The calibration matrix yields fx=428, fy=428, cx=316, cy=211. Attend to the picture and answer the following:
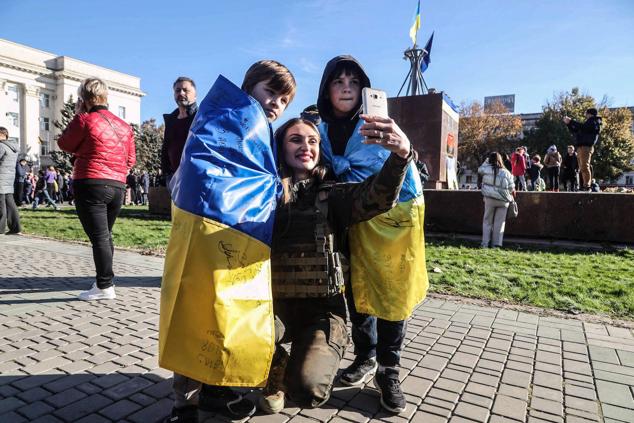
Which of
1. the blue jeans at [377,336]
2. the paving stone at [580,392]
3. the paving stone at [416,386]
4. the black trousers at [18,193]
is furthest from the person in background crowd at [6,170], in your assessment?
the paving stone at [580,392]

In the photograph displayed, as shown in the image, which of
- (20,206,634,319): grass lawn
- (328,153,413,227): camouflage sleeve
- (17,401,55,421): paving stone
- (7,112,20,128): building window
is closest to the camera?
(328,153,413,227): camouflage sleeve

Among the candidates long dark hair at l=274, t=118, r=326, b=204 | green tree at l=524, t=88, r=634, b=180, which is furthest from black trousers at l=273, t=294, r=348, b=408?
green tree at l=524, t=88, r=634, b=180

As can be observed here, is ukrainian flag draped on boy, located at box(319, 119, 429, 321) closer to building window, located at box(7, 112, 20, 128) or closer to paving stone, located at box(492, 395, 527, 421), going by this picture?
paving stone, located at box(492, 395, 527, 421)

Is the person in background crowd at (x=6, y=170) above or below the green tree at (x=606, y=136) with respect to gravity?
below

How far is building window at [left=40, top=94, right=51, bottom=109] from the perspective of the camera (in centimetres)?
6212

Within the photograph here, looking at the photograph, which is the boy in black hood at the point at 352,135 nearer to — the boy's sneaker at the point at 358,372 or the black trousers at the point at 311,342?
the boy's sneaker at the point at 358,372

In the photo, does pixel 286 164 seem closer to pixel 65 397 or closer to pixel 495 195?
pixel 65 397

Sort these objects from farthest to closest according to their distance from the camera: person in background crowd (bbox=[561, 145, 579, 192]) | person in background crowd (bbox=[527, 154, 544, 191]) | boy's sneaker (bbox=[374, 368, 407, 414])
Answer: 1. person in background crowd (bbox=[527, 154, 544, 191])
2. person in background crowd (bbox=[561, 145, 579, 192])
3. boy's sneaker (bbox=[374, 368, 407, 414])

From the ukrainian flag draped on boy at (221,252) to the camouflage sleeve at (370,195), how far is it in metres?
0.47

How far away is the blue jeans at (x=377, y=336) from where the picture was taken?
2.39 meters

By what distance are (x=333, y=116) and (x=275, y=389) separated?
Answer: 5.19 ft

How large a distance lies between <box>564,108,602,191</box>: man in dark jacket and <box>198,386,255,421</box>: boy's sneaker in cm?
1062

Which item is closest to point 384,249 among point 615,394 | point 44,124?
point 615,394

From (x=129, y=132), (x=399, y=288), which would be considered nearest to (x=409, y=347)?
(x=399, y=288)
